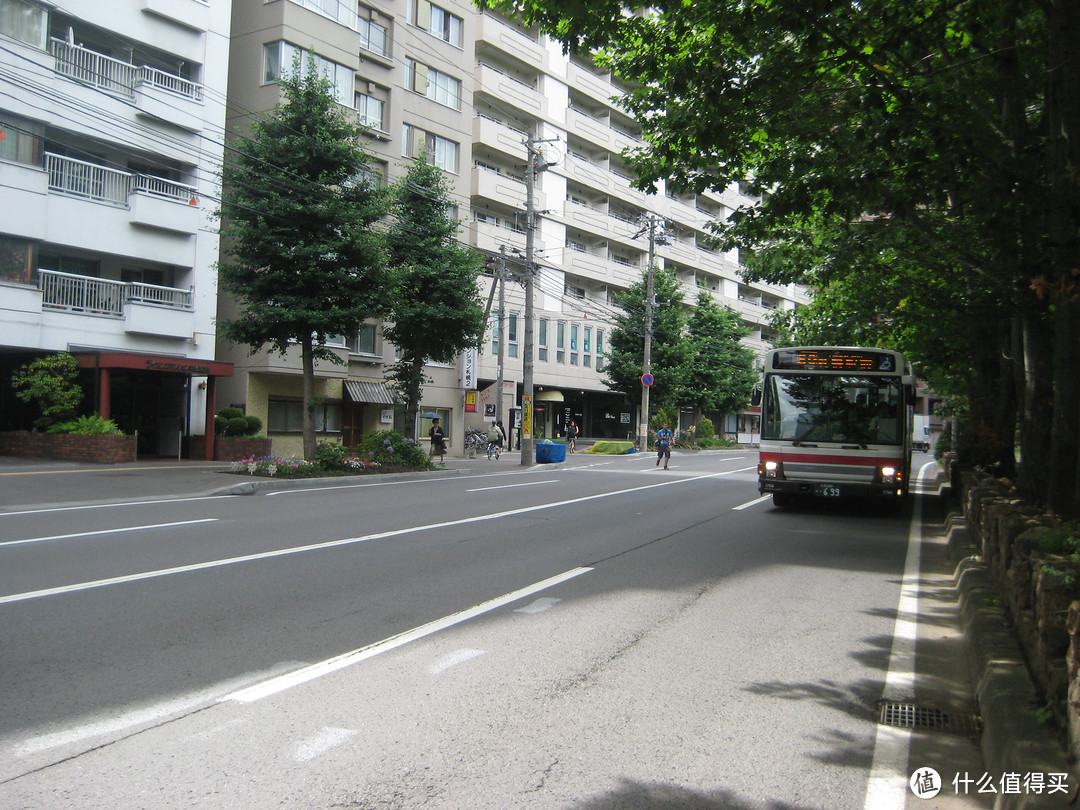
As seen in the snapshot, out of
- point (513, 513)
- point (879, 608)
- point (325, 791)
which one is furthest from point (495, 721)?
point (513, 513)

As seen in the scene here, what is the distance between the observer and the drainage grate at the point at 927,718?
181 inches

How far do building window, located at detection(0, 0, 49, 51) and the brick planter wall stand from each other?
1090 centimetres

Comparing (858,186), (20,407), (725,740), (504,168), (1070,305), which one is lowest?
(725,740)

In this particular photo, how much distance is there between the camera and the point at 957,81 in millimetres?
9961

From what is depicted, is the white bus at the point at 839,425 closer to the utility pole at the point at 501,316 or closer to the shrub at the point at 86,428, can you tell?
the shrub at the point at 86,428

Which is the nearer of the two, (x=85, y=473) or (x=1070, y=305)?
(x=1070, y=305)

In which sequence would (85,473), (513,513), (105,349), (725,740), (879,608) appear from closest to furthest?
(725,740) < (879,608) < (513,513) < (85,473) < (105,349)

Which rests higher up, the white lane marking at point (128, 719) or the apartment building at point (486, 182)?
the apartment building at point (486, 182)

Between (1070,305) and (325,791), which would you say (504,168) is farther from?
(325,791)

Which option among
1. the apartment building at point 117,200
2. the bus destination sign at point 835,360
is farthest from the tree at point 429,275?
the bus destination sign at point 835,360

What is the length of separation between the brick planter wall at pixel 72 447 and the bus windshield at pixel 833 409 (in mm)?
16998

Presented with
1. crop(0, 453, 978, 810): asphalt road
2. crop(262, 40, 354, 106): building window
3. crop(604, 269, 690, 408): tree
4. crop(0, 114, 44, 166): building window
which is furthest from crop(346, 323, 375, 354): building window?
crop(0, 453, 978, 810): asphalt road

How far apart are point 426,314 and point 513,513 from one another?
13644 mm

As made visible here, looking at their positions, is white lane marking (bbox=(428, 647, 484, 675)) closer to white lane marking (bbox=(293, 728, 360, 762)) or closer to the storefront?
white lane marking (bbox=(293, 728, 360, 762))
